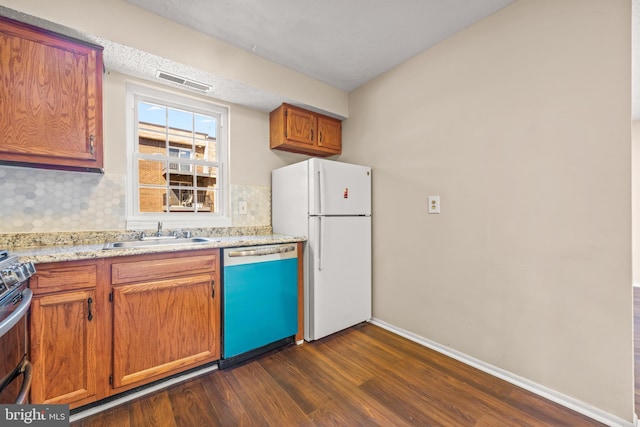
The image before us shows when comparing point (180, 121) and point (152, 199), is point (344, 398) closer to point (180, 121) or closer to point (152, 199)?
point (152, 199)

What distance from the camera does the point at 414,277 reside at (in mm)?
2373

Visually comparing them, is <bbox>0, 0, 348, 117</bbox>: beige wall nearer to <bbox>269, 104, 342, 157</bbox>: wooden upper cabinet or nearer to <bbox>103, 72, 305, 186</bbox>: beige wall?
<bbox>269, 104, 342, 157</bbox>: wooden upper cabinet

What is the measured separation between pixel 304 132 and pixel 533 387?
8.83 feet

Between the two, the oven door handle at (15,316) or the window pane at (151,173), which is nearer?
the oven door handle at (15,316)

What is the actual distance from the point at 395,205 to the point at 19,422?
2.52m

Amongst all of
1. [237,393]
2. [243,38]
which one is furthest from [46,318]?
[243,38]

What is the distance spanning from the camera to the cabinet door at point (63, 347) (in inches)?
52.4

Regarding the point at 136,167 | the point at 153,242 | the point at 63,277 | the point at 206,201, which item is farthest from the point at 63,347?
the point at 206,201

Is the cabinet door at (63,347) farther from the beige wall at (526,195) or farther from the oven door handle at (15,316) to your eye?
the beige wall at (526,195)

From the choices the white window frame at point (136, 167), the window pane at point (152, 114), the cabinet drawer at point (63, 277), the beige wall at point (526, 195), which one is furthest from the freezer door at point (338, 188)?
the cabinet drawer at point (63, 277)

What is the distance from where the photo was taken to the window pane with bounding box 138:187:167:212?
2246 millimetres

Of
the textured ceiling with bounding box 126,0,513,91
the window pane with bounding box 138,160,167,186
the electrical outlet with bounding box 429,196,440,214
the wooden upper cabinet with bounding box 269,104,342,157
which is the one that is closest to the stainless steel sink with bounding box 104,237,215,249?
the window pane with bounding box 138,160,167,186

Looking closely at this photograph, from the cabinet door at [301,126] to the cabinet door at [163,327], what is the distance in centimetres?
159

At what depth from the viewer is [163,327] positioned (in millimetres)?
1683
